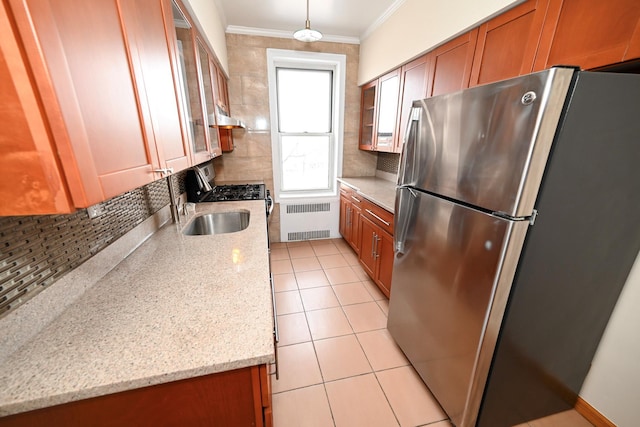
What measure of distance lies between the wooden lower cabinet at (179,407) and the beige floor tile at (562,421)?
5.29ft

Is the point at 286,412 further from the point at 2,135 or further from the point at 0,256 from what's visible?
the point at 2,135

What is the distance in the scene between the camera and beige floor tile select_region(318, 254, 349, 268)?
122 inches

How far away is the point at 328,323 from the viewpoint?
2133mm

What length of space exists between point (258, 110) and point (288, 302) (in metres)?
2.40

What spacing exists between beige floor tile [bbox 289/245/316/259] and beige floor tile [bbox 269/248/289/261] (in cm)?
7

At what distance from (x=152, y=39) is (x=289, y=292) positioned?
7.25ft

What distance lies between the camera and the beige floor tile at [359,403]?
1399 millimetres

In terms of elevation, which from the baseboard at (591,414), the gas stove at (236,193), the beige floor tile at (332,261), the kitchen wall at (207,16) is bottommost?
the beige floor tile at (332,261)

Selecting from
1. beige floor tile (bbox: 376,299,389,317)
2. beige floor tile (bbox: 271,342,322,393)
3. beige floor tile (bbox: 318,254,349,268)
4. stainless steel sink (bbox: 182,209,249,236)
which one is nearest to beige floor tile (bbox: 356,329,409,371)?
beige floor tile (bbox: 376,299,389,317)

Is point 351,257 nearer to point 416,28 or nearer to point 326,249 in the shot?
point 326,249

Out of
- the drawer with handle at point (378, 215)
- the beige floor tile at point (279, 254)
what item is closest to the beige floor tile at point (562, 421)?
the drawer with handle at point (378, 215)

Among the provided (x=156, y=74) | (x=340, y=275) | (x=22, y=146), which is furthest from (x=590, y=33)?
(x=340, y=275)

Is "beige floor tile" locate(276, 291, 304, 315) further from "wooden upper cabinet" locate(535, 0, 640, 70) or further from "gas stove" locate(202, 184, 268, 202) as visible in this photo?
"wooden upper cabinet" locate(535, 0, 640, 70)

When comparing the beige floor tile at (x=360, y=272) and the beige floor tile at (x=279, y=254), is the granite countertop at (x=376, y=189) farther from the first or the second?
the beige floor tile at (x=279, y=254)
